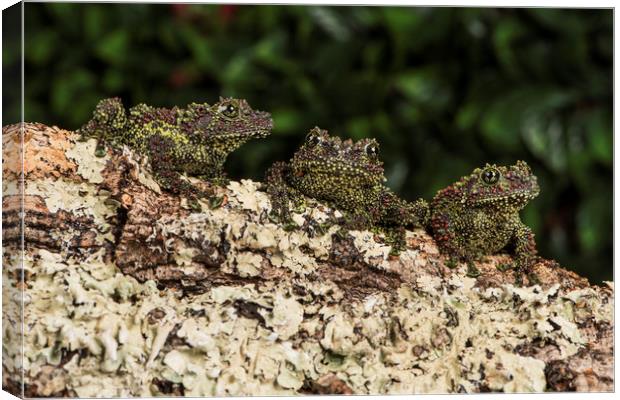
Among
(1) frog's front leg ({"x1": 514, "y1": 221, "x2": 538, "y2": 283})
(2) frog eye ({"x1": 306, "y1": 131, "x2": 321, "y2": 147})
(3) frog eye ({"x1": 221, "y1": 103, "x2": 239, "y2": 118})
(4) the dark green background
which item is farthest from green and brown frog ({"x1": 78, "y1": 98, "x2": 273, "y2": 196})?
(1) frog's front leg ({"x1": 514, "y1": 221, "x2": 538, "y2": 283})

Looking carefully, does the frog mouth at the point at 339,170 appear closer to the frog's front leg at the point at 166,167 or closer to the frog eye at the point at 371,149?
the frog eye at the point at 371,149

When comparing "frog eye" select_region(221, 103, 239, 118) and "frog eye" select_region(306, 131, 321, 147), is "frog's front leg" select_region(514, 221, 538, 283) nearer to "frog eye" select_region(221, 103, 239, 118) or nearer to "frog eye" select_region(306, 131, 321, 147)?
"frog eye" select_region(306, 131, 321, 147)

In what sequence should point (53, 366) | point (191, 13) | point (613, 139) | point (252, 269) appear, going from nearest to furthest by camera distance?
1. point (53, 366)
2. point (252, 269)
3. point (613, 139)
4. point (191, 13)

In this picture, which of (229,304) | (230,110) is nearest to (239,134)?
(230,110)

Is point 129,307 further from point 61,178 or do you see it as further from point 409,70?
point 409,70

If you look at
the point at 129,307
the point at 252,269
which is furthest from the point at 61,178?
the point at 252,269

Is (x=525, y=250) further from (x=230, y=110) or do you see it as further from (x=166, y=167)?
(x=166, y=167)

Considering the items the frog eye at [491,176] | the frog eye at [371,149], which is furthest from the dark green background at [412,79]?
the frog eye at [371,149]
